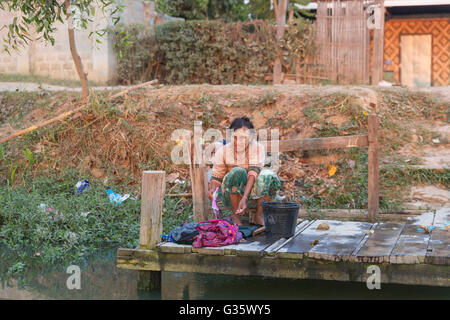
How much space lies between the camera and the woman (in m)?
4.91

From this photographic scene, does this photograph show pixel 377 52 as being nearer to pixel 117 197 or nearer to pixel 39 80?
pixel 117 197

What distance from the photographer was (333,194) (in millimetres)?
7145

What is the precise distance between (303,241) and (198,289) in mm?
988

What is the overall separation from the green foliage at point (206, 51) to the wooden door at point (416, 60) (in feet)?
15.6

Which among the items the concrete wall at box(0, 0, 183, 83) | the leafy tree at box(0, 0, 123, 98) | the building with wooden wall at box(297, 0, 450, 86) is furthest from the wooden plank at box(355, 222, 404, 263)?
the concrete wall at box(0, 0, 183, 83)

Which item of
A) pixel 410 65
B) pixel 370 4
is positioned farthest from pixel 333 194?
pixel 410 65

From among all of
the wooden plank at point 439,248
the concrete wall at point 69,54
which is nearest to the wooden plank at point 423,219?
the wooden plank at point 439,248

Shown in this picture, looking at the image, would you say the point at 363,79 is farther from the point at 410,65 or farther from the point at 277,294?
the point at 277,294

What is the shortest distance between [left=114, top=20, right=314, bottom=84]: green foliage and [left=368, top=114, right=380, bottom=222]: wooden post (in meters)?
6.92

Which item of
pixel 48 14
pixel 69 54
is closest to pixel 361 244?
pixel 48 14

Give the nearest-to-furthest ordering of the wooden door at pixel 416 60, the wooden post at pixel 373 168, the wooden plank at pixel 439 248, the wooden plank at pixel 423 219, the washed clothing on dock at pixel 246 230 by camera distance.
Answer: the wooden plank at pixel 439 248
the washed clothing on dock at pixel 246 230
the wooden plank at pixel 423 219
the wooden post at pixel 373 168
the wooden door at pixel 416 60

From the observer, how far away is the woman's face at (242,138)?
16.3 feet

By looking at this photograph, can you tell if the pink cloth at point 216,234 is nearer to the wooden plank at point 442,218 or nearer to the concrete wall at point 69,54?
the wooden plank at point 442,218

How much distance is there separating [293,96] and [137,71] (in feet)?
19.3
